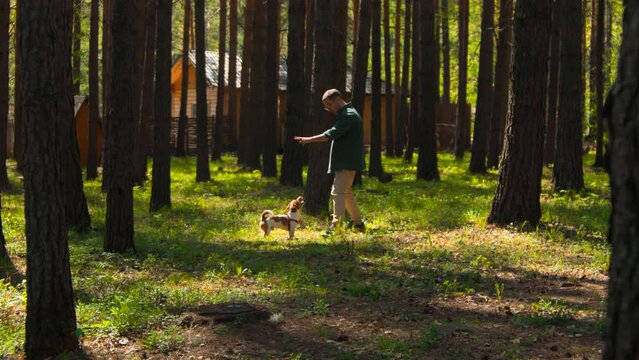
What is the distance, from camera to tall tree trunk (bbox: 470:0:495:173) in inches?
1004

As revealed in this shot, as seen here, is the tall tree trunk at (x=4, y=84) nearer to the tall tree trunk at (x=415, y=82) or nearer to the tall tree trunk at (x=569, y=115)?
the tall tree trunk at (x=415, y=82)

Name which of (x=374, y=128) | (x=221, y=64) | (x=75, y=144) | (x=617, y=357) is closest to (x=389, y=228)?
(x=75, y=144)

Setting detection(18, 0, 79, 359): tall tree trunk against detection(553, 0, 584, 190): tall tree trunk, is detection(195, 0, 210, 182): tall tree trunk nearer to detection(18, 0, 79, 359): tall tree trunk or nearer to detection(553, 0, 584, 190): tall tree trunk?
detection(553, 0, 584, 190): tall tree trunk

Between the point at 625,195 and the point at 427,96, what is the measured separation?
19.7 metres

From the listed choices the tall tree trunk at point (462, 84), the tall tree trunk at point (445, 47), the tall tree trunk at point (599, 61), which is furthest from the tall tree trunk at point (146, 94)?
the tall tree trunk at point (599, 61)

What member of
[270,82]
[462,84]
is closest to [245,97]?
[270,82]

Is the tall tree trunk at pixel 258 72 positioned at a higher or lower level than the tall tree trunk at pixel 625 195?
higher

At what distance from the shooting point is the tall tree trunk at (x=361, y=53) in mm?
20109

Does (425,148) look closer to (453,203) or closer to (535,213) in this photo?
(453,203)

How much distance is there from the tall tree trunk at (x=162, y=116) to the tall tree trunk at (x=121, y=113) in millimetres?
5065

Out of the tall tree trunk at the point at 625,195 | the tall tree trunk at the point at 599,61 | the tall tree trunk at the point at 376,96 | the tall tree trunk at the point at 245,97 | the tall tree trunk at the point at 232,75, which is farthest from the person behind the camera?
the tall tree trunk at the point at 232,75

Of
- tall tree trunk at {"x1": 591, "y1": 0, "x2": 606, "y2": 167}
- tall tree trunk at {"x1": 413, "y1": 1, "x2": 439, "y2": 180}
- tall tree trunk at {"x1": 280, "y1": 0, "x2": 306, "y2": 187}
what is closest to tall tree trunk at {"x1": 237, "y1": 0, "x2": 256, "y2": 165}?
tall tree trunk at {"x1": 413, "y1": 1, "x2": 439, "y2": 180}

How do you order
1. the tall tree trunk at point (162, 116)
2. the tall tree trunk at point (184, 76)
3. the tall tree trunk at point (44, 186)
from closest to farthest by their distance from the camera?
the tall tree trunk at point (44, 186), the tall tree trunk at point (162, 116), the tall tree trunk at point (184, 76)

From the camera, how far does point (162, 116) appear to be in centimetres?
1628
